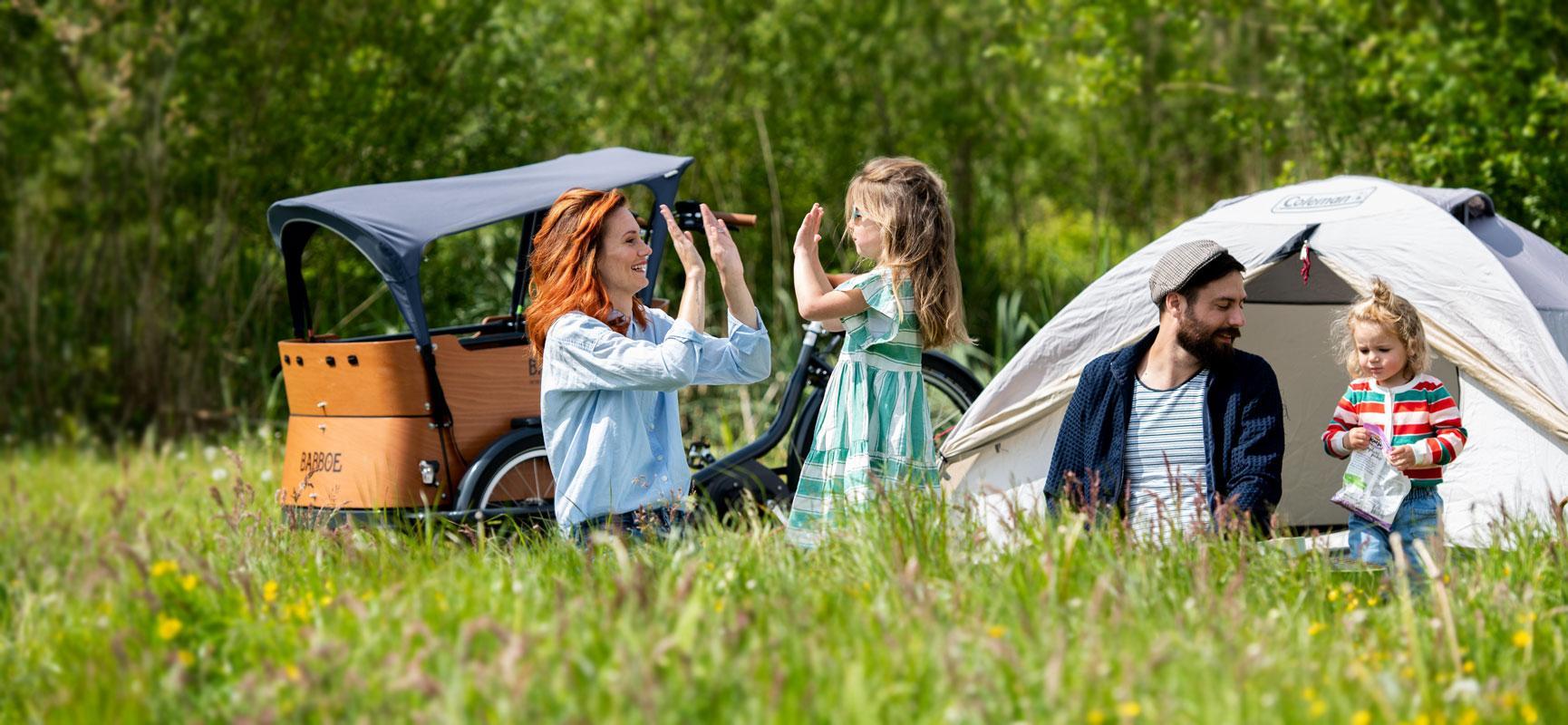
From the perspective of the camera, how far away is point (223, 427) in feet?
32.8

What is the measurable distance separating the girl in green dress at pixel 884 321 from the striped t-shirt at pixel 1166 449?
0.56 meters

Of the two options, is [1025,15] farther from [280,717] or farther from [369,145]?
[280,717]

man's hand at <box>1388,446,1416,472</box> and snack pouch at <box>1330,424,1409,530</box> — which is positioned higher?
man's hand at <box>1388,446,1416,472</box>

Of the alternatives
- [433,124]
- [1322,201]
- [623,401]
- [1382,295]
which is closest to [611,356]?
[623,401]

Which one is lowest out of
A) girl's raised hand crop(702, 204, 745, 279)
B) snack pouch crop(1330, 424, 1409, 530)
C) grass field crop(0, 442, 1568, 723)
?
grass field crop(0, 442, 1568, 723)

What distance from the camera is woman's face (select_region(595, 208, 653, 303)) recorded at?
3.96 meters

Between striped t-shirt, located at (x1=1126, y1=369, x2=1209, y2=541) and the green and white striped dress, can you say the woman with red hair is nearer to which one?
the green and white striped dress

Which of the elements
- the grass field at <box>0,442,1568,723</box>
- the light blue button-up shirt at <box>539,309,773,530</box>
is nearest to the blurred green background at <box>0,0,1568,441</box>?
the light blue button-up shirt at <box>539,309,773,530</box>

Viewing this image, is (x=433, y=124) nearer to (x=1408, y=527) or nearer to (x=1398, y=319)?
(x=1398, y=319)

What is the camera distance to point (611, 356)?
12.4ft

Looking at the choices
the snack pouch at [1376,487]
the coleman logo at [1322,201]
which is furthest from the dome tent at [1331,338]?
the snack pouch at [1376,487]

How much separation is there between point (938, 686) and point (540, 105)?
8.39 meters

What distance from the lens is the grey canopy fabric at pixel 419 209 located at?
4766mm

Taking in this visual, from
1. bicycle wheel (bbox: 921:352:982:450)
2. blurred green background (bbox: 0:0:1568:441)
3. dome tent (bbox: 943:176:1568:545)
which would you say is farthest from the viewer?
blurred green background (bbox: 0:0:1568:441)
